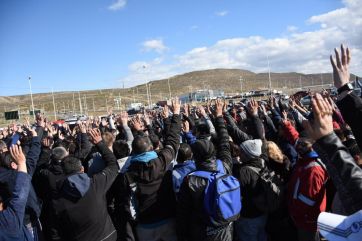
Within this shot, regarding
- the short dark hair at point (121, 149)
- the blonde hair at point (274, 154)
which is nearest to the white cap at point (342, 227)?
the blonde hair at point (274, 154)

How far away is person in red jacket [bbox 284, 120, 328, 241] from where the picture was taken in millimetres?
3834

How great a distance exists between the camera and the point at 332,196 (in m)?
3.97

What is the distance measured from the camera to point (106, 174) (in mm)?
4184

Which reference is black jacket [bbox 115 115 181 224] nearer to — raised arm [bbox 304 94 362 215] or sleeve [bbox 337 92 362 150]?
sleeve [bbox 337 92 362 150]

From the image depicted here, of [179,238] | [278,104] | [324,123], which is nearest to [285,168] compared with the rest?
[179,238]

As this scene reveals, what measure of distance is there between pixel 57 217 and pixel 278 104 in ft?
26.6

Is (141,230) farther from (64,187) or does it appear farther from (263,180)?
(263,180)

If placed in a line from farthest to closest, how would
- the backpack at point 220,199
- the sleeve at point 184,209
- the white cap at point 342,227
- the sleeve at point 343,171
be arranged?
the sleeve at point 184,209 → the backpack at point 220,199 → the sleeve at point 343,171 → the white cap at point 342,227

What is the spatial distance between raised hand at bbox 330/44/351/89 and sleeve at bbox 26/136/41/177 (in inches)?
155

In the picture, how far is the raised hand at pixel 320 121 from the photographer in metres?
1.78

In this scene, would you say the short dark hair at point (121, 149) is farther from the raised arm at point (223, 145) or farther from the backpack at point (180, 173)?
the raised arm at point (223, 145)

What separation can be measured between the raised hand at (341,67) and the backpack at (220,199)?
5.79ft

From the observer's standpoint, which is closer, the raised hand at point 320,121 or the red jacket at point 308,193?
the raised hand at point 320,121

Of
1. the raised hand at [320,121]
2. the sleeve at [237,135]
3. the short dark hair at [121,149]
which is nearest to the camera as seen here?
the raised hand at [320,121]
